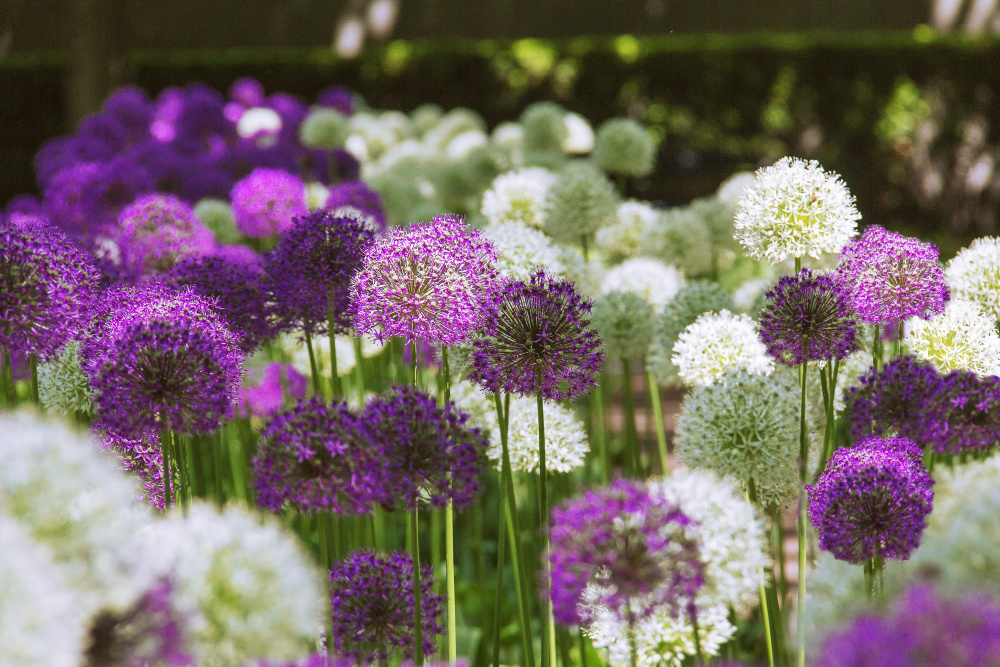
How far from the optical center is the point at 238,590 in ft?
3.97

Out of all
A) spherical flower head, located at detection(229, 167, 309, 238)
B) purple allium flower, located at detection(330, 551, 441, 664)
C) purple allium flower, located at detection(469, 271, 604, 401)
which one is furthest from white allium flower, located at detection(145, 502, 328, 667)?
spherical flower head, located at detection(229, 167, 309, 238)

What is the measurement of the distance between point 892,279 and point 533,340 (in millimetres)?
858

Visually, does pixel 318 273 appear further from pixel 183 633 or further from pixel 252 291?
pixel 183 633

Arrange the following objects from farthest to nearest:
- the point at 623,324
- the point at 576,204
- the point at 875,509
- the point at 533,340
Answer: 1. the point at 576,204
2. the point at 623,324
3. the point at 533,340
4. the point at 875,509

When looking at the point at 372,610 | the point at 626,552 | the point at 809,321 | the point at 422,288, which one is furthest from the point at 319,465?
the point at 809,321

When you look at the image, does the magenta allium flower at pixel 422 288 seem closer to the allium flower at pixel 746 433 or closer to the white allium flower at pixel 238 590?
the allium flower at pixel 746 433

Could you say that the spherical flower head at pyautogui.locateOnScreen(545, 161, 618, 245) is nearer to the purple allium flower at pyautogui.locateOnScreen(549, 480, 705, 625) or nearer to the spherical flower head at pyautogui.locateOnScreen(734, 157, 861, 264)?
the spherical flower head at pyautogui.locateOnScreen(734, 157, 861, 264)

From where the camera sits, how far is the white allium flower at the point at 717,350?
8.13 feet

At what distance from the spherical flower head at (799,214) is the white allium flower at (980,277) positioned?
355mm

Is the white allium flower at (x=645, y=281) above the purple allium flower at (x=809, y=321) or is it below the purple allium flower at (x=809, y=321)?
above

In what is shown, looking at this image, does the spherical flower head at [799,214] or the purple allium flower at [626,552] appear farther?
the spherical flower head at [799,214]

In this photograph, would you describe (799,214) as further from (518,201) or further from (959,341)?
(518,201)

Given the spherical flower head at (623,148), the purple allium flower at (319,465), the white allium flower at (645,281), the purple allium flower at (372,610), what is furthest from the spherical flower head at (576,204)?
the purple allium flower at (319,465)

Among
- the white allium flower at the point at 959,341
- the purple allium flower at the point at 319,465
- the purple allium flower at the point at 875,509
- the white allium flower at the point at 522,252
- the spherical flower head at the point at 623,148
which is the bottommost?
the purple allium flower at the point at 875,509
